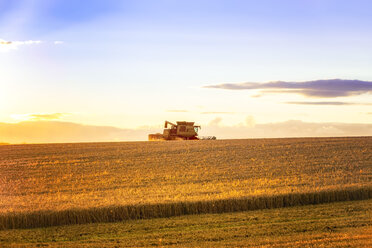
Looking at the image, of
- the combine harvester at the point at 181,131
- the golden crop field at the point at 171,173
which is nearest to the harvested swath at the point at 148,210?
the golden crop field at the point at 171,173

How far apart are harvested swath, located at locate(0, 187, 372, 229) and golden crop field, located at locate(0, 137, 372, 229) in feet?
0.67

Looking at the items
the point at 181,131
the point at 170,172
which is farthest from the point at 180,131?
the point at 170,172

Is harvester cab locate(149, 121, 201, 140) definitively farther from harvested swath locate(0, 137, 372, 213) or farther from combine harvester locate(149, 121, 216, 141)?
harvested swath locate(0, 137, 372, 213)

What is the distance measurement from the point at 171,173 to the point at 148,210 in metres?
6.65

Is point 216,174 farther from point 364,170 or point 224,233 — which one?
A: point 224,233

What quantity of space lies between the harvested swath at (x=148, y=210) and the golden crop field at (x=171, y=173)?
0.67ft

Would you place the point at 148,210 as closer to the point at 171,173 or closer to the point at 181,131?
the point at 171,173

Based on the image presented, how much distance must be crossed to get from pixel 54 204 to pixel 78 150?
15.1 meters

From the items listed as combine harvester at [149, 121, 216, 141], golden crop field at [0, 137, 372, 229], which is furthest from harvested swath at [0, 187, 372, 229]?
combine harvester at [149, 121, 216, 141]

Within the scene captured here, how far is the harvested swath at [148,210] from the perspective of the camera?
43.4 ft

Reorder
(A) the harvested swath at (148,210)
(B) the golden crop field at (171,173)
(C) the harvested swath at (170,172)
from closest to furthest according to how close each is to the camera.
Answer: (A) the harvested swath at (148,210)
(B) the golden crop field at (171,173)
(C) the harvested swath at (170,172)

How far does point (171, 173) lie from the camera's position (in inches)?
810

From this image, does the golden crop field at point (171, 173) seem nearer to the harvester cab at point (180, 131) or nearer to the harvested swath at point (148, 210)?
the harvested swath at point (148, 210)

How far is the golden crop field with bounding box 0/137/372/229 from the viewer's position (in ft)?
50.6
